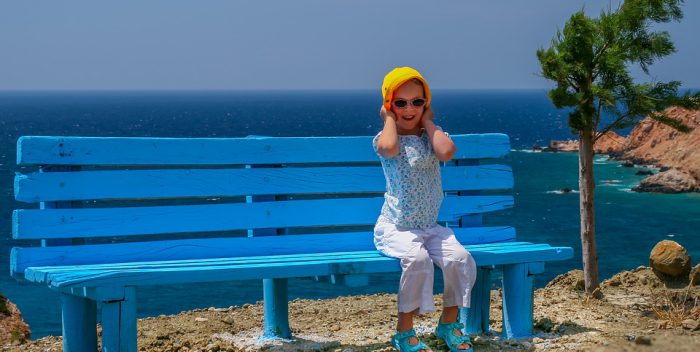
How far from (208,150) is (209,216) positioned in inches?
14.5

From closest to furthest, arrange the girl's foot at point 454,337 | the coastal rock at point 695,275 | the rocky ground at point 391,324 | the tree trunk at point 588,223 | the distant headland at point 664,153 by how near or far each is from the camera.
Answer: the girl's foot at point 454,337 < the rocky ground at point 391,324 < the tree trunk at point 588,223 < the coastal rock at point 695,275 < the distant headland at point 664,153

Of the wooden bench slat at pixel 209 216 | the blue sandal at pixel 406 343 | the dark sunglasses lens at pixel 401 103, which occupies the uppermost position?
the dark sunglasses lens at pixel 401 103

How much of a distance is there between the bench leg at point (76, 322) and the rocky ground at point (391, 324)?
1039 millimetres

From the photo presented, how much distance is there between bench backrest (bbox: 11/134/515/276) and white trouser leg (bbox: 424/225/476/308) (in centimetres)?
66

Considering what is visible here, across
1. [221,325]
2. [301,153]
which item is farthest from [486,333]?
[221,325]

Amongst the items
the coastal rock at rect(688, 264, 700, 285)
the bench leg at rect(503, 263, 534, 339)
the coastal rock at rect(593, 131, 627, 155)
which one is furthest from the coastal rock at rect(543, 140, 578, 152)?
the bench leg at rect(503, 263, 534, 339)

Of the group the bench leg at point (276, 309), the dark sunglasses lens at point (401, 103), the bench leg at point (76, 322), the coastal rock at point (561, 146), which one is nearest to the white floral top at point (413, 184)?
the dark sunglasses lens at point (401, 103)

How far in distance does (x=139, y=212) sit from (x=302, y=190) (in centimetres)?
96

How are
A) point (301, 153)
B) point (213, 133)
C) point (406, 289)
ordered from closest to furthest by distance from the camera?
1. point (406, 289)
2. point (301, 153)
3. point (213, 133)

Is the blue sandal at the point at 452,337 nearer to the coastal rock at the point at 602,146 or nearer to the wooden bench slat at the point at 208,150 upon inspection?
the wooden bench slat at the point at 208,150

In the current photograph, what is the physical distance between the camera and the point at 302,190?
6.00 meters

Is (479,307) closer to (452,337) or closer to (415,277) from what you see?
(452,337)

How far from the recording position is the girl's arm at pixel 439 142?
5461 millimetres

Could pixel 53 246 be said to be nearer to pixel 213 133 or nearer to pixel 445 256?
pixel 445 256
